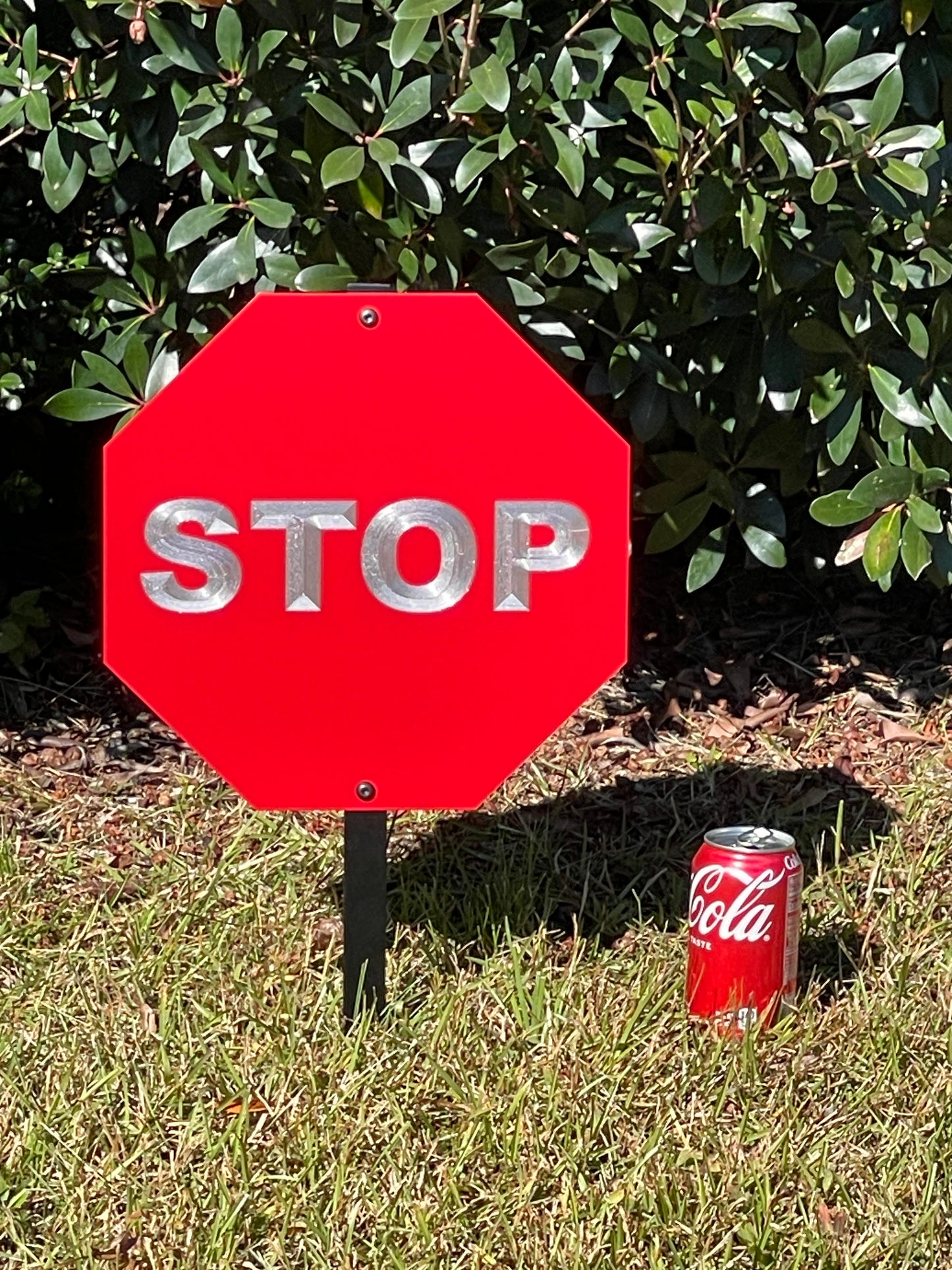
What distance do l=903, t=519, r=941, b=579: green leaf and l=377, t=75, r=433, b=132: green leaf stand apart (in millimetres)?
1193

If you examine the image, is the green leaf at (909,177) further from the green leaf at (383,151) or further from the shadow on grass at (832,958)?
the shadow on grass at (832,958)

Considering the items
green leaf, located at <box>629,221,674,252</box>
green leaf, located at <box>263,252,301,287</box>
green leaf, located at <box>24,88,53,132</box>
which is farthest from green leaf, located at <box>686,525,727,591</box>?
green leaf, located at <box>24,88,53,132</box>

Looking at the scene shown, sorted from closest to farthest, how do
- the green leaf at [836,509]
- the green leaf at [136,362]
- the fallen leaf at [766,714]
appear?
the green leaf at [836,509] < the green leaf at [136,362] < the fallen leaf at [766,714]

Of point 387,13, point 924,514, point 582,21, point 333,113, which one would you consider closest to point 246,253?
point 333,113

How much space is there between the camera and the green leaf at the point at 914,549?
3.26m

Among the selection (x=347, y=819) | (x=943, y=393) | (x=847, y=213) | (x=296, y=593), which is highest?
(x=847, y=213)

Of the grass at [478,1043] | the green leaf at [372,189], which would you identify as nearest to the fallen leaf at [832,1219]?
the grass at [478,1043]

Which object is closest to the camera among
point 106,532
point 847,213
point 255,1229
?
point 255,1229

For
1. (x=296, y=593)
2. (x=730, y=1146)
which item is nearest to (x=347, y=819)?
(x=296, y=593)

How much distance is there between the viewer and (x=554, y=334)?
11.2ft

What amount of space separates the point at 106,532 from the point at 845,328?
4.91 ft

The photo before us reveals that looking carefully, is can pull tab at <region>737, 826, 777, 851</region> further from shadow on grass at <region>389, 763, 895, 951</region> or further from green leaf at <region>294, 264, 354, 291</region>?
green leaf at <region>294, 264, 354, 291</region>

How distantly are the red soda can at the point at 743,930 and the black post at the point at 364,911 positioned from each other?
1.79 feet

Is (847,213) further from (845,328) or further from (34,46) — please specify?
(34,46)
